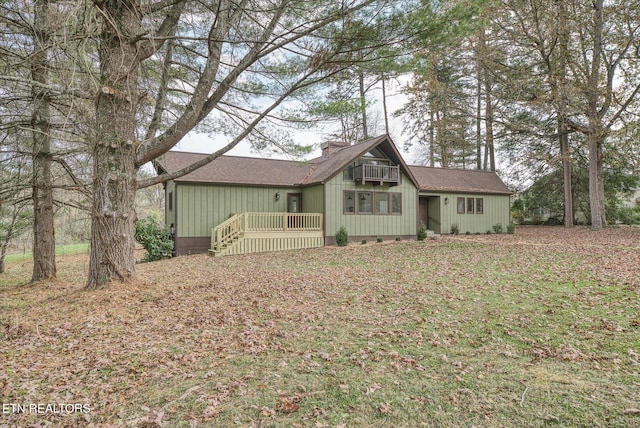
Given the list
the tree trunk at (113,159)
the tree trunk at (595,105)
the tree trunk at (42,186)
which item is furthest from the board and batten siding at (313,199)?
the tree trunk at (595,105)

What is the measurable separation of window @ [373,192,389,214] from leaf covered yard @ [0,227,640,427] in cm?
952

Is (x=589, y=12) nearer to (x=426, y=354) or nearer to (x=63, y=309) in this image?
(x=426, y=354)

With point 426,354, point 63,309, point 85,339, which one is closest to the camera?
point 426,354

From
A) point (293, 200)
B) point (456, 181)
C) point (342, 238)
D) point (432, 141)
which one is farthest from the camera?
point (432, 141)

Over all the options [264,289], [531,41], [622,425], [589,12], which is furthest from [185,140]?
[589,12]

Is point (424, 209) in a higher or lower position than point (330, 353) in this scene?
higher

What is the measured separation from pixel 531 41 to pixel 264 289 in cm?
1950

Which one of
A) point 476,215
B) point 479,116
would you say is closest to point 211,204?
point 476,215

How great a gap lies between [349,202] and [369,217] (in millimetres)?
1279

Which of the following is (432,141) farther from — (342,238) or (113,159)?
(113,159)

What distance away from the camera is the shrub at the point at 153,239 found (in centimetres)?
1302

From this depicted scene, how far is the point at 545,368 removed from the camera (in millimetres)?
Result: 3221

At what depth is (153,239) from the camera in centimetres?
1309

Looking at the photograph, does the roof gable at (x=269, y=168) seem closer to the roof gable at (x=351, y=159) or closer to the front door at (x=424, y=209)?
the roof gable at (x=351, y=159)
